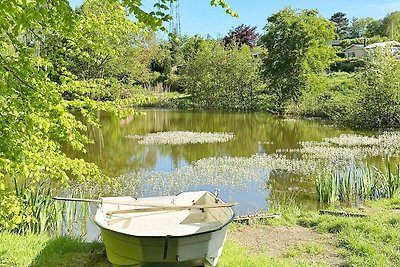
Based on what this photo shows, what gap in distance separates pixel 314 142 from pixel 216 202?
14.7 m

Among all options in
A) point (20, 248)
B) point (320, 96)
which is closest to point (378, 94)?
point (320, 96)

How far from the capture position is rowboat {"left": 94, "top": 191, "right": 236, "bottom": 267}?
541cm

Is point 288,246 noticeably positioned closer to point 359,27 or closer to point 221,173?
point 221,173

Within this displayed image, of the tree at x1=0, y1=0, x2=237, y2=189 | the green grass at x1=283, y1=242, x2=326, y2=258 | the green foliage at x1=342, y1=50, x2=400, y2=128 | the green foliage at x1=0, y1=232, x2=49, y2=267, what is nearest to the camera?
the tree at x1=0, y1=0, x2=237, y2=189

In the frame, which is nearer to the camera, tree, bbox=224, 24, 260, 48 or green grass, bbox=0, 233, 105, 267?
green grass, bbox=0, 233, 105, 267

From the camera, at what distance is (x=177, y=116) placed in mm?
35219

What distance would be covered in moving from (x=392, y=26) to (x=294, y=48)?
3595 cm

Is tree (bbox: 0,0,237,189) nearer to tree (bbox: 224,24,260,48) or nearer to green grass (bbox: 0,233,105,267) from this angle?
green grass (bbox: 0,233,105,267)

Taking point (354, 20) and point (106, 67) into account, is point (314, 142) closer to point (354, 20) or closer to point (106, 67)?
Answer: point (106, 67)

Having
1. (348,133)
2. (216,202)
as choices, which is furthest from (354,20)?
(216,202)

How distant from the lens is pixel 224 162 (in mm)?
16172

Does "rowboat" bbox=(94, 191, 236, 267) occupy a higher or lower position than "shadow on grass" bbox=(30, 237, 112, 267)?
higher

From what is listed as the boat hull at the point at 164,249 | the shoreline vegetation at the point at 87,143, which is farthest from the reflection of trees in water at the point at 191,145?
the boat hull at the point at 164,249

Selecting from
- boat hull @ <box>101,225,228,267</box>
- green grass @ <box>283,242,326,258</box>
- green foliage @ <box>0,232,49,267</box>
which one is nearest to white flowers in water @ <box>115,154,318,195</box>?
green foliage @ <box>0,232,49,267</box>
